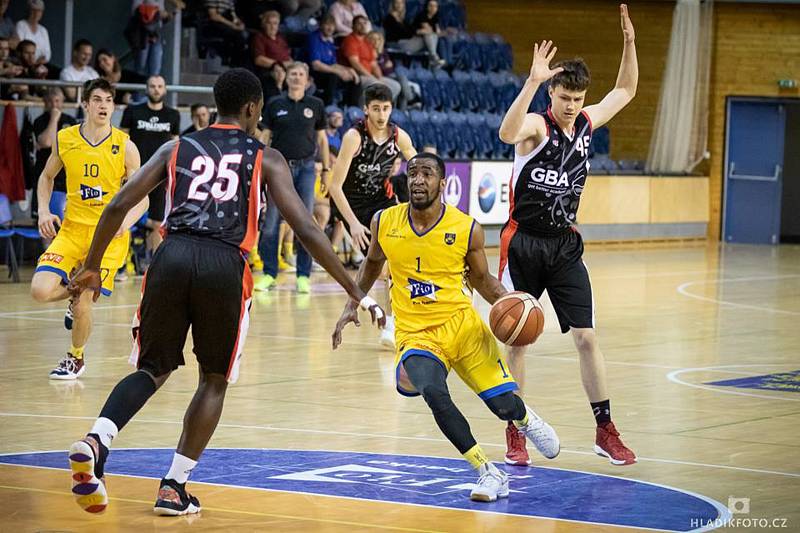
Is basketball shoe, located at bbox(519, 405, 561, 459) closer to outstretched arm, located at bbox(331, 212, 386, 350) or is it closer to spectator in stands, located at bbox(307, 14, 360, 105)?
outstretched arm, located at bbox(331, 212, 386, 350)

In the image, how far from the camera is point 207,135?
620 cm

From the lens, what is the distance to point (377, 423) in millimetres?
8539

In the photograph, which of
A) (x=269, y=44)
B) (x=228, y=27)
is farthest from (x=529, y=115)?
(x=228, y=27)

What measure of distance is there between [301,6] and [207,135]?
17.7 m

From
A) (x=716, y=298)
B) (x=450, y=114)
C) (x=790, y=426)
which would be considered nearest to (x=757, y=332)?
(x=716, y=298)

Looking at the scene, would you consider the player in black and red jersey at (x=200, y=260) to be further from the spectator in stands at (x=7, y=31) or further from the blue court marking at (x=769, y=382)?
the spectator in stands at (x=7, y=31)

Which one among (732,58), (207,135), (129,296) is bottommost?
(129,296)

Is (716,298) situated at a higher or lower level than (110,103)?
lower

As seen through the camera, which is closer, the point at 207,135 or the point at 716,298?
the point at 207,135

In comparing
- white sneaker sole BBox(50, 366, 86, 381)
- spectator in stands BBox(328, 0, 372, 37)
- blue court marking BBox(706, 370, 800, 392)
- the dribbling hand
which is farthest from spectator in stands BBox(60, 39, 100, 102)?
the dribbling hand

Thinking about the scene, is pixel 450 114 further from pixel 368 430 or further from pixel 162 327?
pixel 162 327

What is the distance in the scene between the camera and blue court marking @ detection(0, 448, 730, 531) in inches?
249

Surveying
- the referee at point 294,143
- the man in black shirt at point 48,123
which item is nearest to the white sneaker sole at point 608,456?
the referee at point 294,143

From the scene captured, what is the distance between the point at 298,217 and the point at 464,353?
4.06ft
